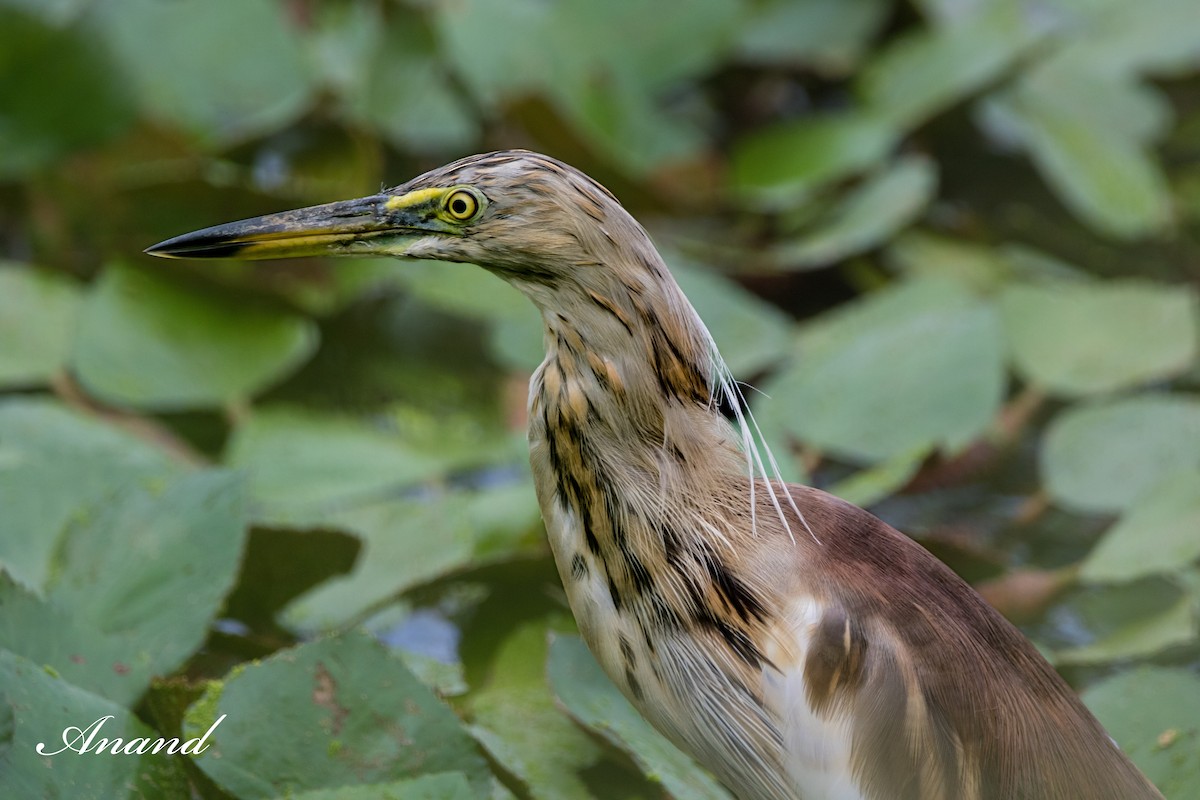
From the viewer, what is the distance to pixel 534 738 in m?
1.78

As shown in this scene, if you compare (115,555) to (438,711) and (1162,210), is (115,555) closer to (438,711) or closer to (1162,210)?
(438,711)

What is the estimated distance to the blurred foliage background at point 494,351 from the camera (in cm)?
172

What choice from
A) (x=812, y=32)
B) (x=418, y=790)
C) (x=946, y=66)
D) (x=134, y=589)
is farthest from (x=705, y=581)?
(x=812, y=32)

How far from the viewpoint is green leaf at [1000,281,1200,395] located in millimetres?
2604

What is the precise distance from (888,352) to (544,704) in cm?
94

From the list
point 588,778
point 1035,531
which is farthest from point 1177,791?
point 1035,531

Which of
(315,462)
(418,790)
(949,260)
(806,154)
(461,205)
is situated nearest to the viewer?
(461,205)

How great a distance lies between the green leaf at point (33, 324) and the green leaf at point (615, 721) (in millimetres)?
1133

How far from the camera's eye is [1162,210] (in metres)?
3.20

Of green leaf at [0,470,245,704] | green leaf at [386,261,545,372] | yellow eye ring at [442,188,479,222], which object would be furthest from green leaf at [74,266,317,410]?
yellow eye ring at [442,188,479,222]

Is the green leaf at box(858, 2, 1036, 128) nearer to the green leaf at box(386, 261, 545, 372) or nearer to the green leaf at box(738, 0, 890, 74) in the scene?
the green leaf at box(738, 0, 890, 74)

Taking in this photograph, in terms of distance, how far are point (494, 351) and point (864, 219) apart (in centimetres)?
84

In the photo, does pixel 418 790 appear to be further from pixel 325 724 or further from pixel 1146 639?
pixel 1146 639

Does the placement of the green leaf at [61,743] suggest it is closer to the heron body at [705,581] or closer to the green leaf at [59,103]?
the heron body at [705,581]
